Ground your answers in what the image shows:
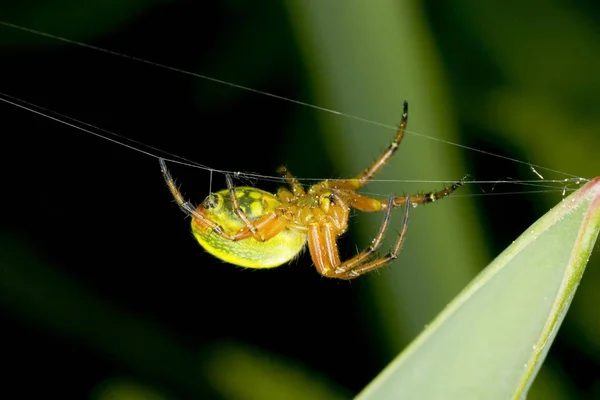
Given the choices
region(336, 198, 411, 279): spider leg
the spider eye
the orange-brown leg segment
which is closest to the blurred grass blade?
region(336, 198, 411, 279): spider leg

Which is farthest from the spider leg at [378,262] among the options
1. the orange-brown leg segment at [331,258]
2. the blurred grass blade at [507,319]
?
the blurred grass blade at [507,319]

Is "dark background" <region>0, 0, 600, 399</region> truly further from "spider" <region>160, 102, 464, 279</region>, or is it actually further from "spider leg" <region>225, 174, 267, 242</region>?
"spider leg" <region>225, 174, 267, 242</region>

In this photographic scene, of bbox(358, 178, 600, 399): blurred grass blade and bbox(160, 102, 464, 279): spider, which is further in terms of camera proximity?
bbox(160, 102, 464, 279): spider

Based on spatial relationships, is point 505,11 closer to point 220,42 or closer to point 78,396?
point 220,42

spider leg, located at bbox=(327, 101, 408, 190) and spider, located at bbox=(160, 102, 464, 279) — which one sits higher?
spider leg, located at bbox=(327, 101, 408, 190)

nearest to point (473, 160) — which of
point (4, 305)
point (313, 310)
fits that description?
point (313, 310)

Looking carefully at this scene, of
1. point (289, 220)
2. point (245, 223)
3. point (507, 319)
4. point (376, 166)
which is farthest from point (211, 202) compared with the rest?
point (507, 319)
